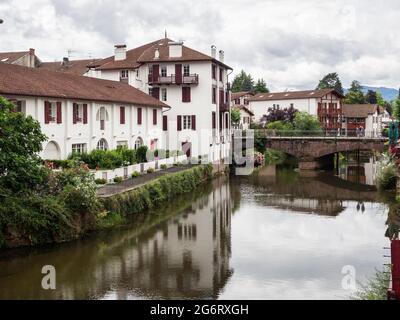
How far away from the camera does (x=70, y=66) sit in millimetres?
72625

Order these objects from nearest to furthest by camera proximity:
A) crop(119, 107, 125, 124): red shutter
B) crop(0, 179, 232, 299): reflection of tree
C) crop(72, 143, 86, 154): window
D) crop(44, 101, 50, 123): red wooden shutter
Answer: crop(0, 179, 232, 299): reflection of tree → crop(44, 101, 50, 123): red wooden shutter → crop(72, 143, 86, 154): window → crop(119, 107, 125, 124): red shutter

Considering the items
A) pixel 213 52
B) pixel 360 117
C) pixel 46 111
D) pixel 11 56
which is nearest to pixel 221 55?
pixel 213 52

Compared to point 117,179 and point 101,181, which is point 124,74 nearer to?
point 117,179

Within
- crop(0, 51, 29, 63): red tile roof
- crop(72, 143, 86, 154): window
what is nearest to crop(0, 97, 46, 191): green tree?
crop(72, 143, 86, 154): window

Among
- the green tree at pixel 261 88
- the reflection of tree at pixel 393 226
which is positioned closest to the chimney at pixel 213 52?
the reflection of tree at pixel 393 226

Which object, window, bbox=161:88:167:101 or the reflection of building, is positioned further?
window, bbox=161:88:167:101

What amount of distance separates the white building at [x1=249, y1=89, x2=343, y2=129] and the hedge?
53717 millimetres

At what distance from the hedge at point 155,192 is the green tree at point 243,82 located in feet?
404

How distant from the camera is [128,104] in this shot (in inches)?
1729

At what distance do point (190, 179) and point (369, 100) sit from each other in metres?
113

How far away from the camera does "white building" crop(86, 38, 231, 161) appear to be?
5459 centimetres

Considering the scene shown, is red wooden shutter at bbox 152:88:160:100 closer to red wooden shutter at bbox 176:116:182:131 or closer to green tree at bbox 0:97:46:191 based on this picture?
red wooden shutter at bbox 176:116:182:131
